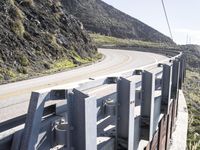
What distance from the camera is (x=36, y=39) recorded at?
30.5 metres

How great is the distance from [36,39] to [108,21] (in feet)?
331

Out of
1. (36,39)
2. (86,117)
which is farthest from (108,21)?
(86,117)

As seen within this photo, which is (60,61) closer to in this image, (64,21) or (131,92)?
(64,21)

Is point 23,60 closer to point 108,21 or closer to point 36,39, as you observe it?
point 36,39

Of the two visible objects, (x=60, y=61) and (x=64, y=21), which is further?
(x=64, y=21)

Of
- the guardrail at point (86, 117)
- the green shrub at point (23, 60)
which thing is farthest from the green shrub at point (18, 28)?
the guardrail at point (86, 117)

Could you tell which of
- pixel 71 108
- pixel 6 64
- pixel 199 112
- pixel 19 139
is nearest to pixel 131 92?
pixel 71 108

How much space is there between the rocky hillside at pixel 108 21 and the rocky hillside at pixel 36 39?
256ft

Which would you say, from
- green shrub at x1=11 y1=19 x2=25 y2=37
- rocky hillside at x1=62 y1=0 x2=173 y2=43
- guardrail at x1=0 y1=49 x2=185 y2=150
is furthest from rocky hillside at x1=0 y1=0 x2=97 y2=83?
rocky hillside at x1=62 y1=0 x2=173 y2=43

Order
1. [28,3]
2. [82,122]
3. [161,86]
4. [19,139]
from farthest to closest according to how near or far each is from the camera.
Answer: [28,3] → [161,86] → [82,122] → [19,139]

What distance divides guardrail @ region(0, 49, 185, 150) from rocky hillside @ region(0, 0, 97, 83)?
1376 cm

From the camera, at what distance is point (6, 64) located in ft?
78.2

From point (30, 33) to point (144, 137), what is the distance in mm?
23069

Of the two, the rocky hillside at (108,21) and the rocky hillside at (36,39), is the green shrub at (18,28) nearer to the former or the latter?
the rocky hillside at (36,39)
